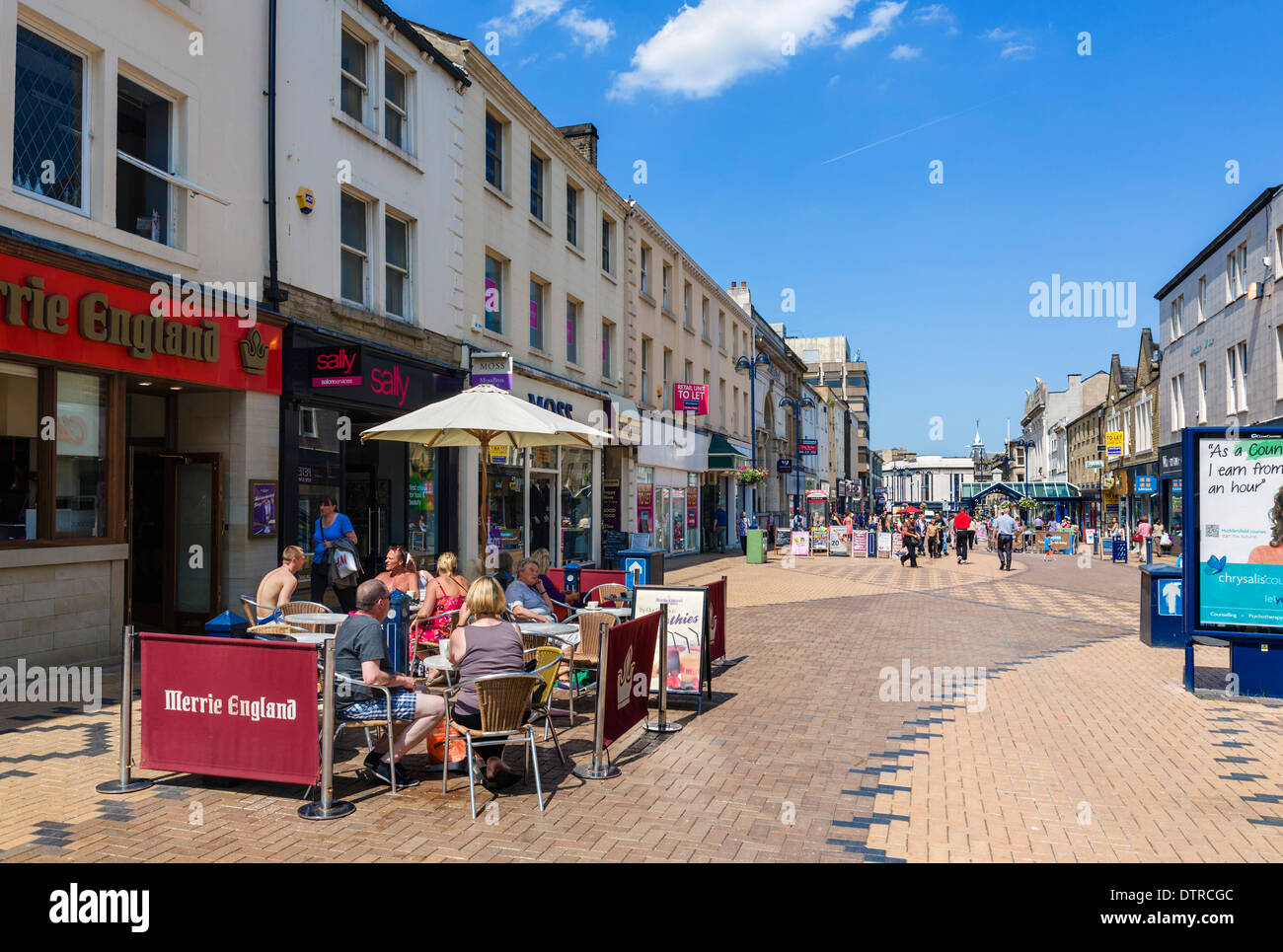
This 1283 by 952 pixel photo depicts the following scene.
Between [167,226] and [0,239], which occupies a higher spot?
[167,226]

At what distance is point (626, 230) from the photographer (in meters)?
25.5

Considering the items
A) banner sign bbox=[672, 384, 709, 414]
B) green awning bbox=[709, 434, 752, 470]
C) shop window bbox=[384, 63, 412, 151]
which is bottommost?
green awning bbox=[709, 434, 752, 470]

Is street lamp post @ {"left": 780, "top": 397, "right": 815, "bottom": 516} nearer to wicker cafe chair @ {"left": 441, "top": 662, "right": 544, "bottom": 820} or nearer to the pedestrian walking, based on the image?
the pedestrian walking

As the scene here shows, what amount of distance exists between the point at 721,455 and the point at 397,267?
64.9 feet

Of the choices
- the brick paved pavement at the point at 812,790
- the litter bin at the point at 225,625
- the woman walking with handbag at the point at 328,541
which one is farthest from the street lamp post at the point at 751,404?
the litter bin at the point at 225,625

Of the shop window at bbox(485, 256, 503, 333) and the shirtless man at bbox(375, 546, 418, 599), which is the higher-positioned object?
the shop window at bbox(485, 256, 503, 333)

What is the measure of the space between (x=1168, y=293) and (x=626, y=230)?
82.3 ft

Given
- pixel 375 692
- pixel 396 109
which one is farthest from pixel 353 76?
pixel 375 692

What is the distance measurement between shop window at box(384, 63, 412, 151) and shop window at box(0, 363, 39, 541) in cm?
764

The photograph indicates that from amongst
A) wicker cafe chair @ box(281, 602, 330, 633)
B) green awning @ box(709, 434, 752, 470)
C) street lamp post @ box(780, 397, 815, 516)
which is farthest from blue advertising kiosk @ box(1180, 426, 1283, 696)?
street lamp post @ box(780, 397, 815, 516)

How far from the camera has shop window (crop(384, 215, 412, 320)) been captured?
47.7 feet

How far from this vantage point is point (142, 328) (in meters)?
9.40
